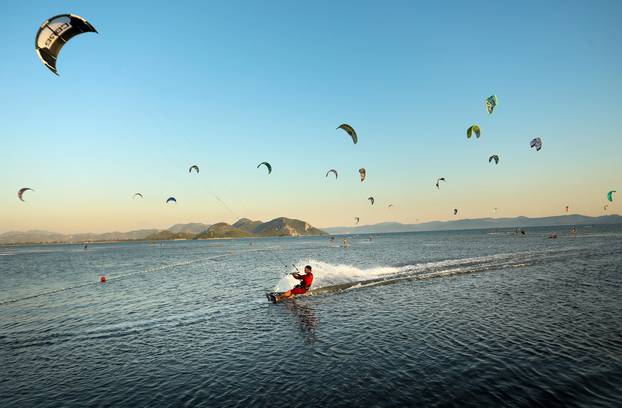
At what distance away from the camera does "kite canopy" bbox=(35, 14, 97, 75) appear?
12.6 m

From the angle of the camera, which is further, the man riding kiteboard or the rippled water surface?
the man riding kiteboard

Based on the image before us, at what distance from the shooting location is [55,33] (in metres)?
13.3

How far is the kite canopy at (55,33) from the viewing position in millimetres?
12594

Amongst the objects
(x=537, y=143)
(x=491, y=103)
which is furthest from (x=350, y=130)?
(x=537, y=143)

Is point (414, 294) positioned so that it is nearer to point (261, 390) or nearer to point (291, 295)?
point (291, 295)

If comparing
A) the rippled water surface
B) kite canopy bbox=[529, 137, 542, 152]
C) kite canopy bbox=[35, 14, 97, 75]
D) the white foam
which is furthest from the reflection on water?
kite canopy bbox=[529, 137, 542, 152]

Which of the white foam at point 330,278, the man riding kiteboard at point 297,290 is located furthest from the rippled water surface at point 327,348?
the white foam at point 330,278

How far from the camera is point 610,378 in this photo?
973 centimetres

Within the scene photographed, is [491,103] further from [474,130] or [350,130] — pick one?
[350,130]

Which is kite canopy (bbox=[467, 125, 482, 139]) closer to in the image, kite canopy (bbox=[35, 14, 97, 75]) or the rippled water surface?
the rippled water surface

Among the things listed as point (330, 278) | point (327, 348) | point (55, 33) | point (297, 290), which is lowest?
point (327, 348)

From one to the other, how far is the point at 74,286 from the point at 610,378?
37576mm

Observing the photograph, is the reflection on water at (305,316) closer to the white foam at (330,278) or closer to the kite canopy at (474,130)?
the white foam at (330,278)

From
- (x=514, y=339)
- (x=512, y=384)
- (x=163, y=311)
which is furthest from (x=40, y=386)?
(x=514, y=339)
